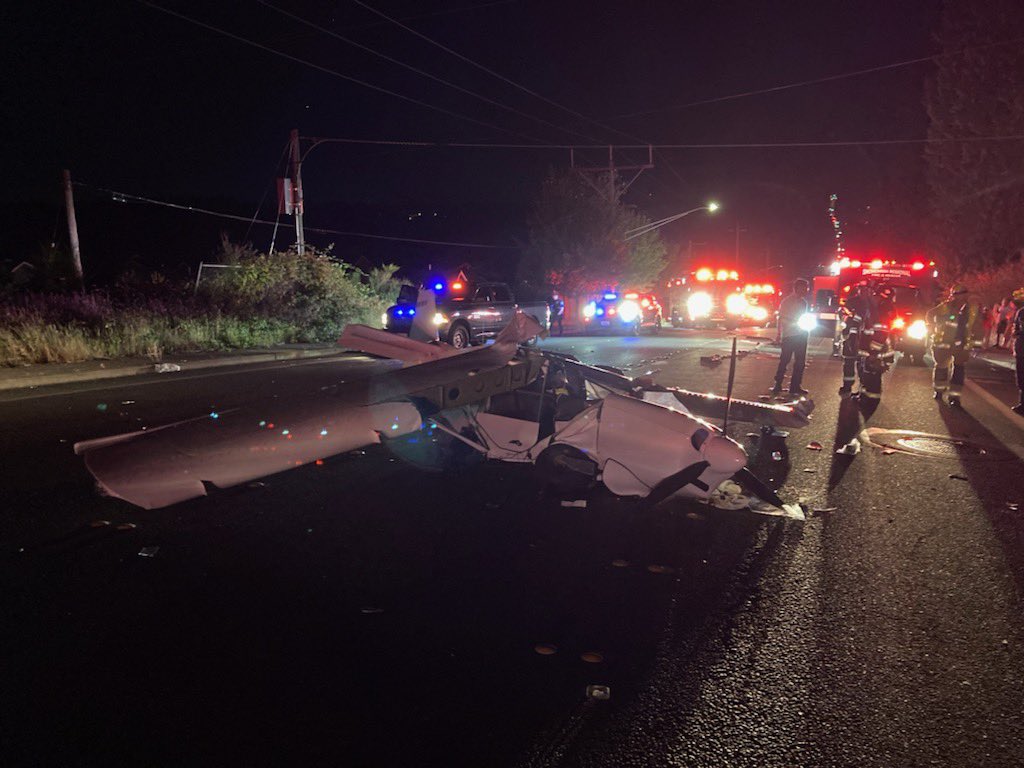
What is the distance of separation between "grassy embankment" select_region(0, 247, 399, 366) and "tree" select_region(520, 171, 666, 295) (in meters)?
15.6

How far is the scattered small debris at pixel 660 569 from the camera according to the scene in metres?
4.23

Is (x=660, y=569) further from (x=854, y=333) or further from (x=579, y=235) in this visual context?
(x=579, y=235)

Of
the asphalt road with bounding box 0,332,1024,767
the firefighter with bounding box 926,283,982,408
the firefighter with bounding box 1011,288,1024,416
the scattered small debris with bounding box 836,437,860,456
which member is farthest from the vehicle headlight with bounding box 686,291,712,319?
the asphalt road with bounding box 0,332,1024,767

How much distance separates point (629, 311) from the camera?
94.7 feet

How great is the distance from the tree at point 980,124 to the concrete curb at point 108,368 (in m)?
36.3

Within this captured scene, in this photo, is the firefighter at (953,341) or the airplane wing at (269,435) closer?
the airplane wing at (269,435)

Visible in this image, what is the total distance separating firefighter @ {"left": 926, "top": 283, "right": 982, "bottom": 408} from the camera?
38.1 feet

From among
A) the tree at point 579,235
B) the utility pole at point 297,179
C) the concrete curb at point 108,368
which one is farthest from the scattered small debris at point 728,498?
the tree at point 579,235

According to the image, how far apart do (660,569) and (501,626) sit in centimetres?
118

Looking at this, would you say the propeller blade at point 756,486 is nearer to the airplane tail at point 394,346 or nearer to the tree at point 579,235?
the airplane tail at point 394,346

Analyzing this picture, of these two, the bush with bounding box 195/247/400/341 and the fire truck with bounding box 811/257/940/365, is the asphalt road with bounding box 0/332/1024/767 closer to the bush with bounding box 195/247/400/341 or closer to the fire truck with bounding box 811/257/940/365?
the fire truck with bounding box 811/257/940/365

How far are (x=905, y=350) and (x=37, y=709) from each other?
1885 centimetres

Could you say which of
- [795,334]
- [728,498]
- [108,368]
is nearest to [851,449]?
[728,498]

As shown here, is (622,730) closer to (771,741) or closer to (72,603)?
(771,741)
